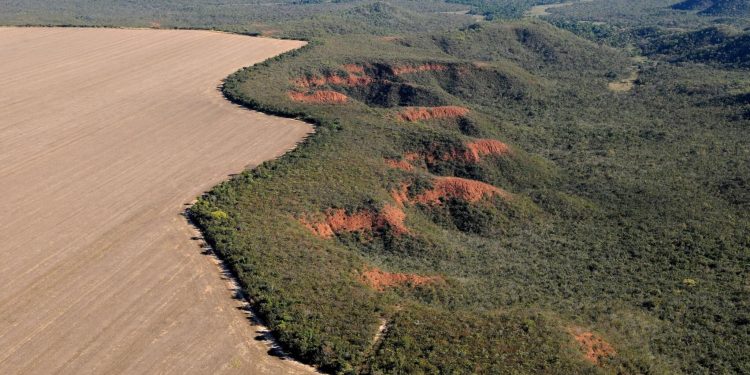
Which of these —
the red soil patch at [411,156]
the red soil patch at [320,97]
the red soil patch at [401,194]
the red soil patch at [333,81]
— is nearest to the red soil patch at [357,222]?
the red soil patch at [401,194]

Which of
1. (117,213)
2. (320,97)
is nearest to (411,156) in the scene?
(320,97)

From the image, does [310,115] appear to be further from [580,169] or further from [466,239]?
[580,169]

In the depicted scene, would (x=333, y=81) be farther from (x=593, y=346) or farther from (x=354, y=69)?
(x=593, y=346)

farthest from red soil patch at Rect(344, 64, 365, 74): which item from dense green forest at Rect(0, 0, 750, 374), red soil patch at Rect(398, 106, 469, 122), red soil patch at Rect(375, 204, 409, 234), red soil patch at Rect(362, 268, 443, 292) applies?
red soil patch at Rect(362, 268, 443, 292)

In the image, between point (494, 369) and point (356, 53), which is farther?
point (356, 53)

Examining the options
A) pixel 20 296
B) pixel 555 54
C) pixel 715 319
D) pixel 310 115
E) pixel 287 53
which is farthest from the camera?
pixel 555 54

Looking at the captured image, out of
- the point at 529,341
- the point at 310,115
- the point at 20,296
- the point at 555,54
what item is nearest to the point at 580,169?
the point at 310,115

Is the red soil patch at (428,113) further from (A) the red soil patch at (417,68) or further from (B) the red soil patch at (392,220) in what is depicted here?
(B) the red soil patch at (392,220)
